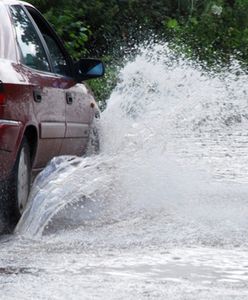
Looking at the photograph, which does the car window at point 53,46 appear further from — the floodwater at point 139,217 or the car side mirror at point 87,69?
the floodwater at point 139,217

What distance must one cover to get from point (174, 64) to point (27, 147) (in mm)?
9274

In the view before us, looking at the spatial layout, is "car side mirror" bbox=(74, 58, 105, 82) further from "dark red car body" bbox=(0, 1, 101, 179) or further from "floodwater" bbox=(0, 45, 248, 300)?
"floodwater" bbox=(0, 45, 248, 300)

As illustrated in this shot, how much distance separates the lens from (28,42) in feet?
28.5

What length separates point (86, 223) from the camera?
26.8 feet

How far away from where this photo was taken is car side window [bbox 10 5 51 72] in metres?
8.44

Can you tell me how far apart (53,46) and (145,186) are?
132cm

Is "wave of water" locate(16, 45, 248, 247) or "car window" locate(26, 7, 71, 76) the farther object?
"car window" locate(26, 7, 71, 76)

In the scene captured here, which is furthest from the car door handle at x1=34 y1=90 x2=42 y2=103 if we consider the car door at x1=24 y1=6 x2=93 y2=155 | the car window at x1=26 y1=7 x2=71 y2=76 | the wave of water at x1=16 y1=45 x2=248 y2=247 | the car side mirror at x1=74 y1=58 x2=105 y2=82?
the car side mirror at x1=74 y1=58 x2=105 y2=82

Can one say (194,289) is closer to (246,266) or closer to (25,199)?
(246,266)

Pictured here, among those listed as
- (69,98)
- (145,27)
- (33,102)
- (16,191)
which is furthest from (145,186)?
(145,27)

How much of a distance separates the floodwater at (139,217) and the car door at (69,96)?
0.75 feet

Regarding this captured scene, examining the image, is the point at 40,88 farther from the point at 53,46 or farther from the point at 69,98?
the point at 53,46

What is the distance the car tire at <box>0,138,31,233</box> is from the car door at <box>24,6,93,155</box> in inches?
36.2

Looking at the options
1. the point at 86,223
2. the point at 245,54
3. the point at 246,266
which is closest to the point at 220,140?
the point at 86,223
